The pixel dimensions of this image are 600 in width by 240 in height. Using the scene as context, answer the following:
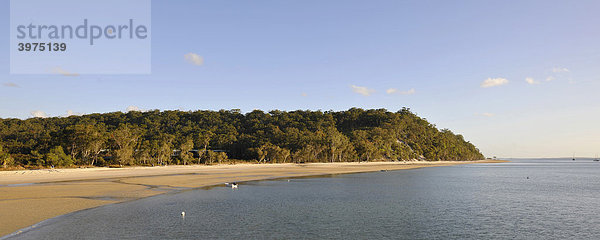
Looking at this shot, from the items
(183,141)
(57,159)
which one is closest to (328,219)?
(57,159)

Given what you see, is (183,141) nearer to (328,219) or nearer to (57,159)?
(57,159)

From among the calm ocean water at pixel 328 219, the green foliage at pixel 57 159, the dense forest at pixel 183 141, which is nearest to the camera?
the calm ocean water at pixel 328 219

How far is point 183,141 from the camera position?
91938 millimetres

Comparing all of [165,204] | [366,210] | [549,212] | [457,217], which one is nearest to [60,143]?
[165,204]

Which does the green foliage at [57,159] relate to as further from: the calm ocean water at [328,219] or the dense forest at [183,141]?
the calm ocean water at [328,219]

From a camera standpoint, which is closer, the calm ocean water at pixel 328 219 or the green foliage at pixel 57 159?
the calm ocean water at pixel 328 219

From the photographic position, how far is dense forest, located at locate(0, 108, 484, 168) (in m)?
72.9

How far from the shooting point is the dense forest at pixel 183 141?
239 ft

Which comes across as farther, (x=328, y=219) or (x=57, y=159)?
(x=57, y=159)

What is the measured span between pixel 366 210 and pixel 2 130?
491 ft

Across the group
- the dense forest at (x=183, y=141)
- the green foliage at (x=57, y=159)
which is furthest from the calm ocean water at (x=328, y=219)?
the dense forest at (x=183, y=141)

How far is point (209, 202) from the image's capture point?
3158 cm

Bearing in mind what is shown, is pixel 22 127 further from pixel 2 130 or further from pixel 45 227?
pixel 45 227

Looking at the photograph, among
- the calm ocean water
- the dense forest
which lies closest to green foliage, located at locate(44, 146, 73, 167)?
the dense forest
